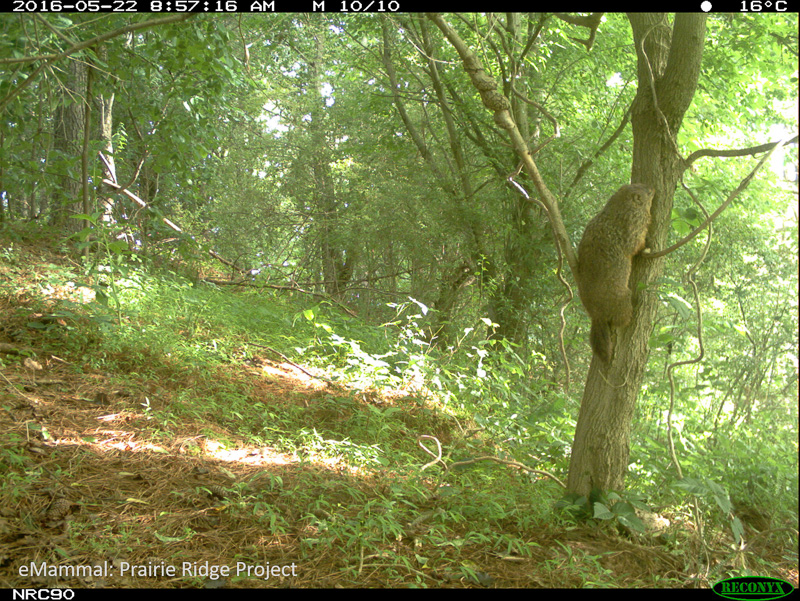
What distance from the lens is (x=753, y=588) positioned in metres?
2.07

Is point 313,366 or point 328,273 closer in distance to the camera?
point 313,366

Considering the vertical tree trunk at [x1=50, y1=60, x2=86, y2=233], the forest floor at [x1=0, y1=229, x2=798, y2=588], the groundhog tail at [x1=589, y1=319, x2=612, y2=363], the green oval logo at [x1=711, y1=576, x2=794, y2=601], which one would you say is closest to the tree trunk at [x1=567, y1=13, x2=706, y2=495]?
the groundhog tail at [x1=589, y1=319, x2=612, y2=363]

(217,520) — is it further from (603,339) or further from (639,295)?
(639,295)

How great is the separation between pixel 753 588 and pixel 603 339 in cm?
120

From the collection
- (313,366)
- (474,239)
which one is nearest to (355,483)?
(313,366)

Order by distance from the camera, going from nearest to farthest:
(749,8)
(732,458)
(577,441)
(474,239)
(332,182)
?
(749,8) → (577,441) → (732,458) → (474,239) → (332,182)

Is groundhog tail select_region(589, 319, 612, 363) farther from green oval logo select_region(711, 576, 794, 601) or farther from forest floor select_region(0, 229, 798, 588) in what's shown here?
green oval logo select_region(711, 576, 794, 601)

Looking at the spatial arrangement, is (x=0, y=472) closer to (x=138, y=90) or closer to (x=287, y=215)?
(x=138, y=90)

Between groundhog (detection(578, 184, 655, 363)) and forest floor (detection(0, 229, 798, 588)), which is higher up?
groundhog (detection(578, 184, 655, 363))

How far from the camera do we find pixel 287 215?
8.55 m

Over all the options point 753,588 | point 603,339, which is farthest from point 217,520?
point 753,588

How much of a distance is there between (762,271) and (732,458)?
153 inches

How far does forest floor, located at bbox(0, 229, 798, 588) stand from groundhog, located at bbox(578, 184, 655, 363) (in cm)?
102

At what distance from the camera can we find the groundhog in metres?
2.65
